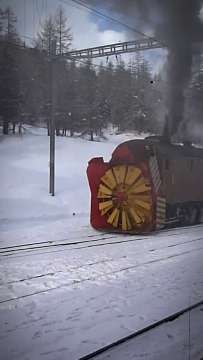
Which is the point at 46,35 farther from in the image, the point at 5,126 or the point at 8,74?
the point at 5,126

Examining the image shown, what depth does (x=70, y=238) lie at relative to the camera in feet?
17.1

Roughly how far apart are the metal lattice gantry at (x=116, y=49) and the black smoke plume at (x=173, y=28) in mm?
48

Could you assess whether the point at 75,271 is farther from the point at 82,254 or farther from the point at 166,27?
the point at 166,27

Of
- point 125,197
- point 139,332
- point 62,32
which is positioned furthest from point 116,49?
point 125,197

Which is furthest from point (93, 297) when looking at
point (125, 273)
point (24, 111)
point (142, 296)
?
point (24, 111)

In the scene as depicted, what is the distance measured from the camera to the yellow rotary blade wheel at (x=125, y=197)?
502cm

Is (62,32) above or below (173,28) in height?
below

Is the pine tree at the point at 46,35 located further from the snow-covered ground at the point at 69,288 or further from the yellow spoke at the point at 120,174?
the yellow spoke at the point at 120,174

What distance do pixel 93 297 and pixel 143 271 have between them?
2.76 feet

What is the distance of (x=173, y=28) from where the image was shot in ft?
6.78

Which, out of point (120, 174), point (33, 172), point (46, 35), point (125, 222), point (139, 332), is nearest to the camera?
point (46, 35)

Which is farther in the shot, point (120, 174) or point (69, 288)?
point (120, 174)

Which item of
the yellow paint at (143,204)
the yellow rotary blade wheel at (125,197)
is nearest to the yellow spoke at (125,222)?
the yellow rotary blade wheel at (125,197)

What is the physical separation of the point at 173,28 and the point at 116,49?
38cm
